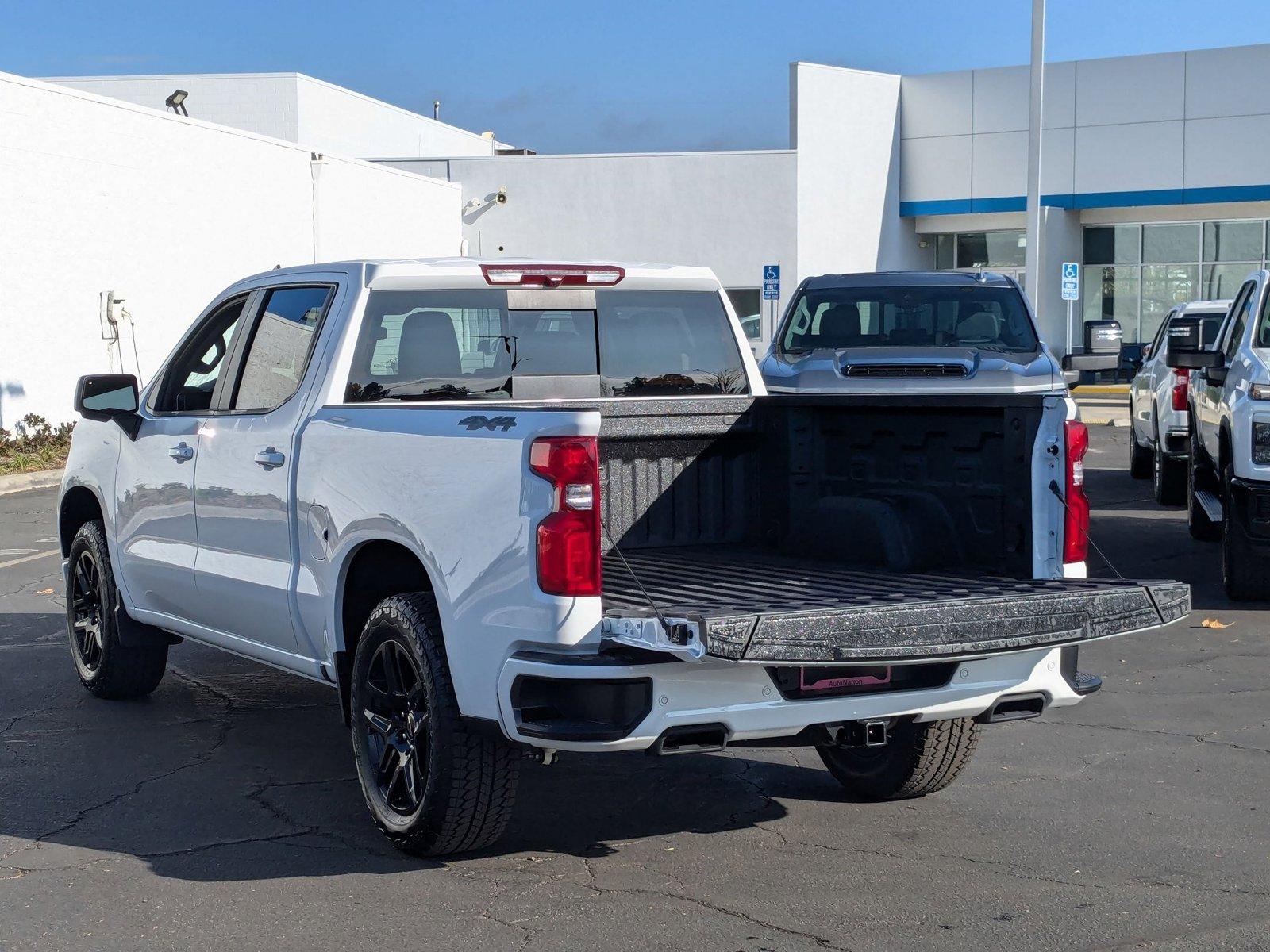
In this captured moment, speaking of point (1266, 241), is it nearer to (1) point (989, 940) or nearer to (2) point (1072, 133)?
(2) point (1072, 133)

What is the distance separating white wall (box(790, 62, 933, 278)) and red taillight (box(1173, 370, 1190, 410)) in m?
26.2

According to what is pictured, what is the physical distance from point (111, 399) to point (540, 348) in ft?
7.24

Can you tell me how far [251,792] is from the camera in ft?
20.4

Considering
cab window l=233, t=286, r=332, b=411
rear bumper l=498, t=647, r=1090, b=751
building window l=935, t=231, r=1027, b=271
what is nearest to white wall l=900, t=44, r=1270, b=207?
building window l=935, t=231, r=1027, b=271

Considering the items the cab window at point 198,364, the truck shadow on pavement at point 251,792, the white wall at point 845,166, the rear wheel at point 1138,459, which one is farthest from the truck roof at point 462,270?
the white wall at point 845,166

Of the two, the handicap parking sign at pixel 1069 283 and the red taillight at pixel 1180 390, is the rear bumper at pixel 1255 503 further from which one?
the handicap parking sign at pixel 1069 283

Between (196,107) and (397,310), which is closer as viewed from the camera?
(397,310)

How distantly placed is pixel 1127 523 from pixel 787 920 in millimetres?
10416

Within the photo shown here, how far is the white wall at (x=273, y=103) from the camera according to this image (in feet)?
160

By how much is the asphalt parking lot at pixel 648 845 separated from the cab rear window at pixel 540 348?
1.54 m

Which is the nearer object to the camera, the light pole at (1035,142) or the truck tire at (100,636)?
the truck tire at (100,636)

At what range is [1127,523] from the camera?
564 inches

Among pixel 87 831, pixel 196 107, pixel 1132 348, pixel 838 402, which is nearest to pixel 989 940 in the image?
pixel 838 402

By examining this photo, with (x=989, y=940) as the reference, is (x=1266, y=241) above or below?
above
